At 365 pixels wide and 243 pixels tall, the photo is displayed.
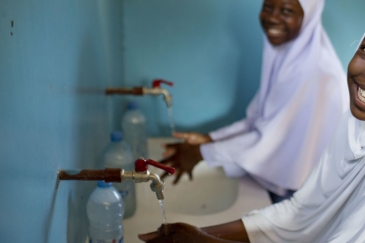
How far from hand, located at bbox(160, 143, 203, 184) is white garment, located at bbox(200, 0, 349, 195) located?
0.06 m

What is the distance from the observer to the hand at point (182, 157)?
147 cm

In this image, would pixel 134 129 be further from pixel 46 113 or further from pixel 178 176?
pixel 46 113

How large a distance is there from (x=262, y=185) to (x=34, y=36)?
101 centimetres

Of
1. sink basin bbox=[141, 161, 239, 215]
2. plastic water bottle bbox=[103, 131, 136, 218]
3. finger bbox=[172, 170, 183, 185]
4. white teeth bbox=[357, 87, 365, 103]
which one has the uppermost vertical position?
white teeth bbox=[357, 87, 365, 103]

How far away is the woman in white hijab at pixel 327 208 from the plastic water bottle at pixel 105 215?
2.9 inches

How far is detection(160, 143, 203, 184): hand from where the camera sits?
147cm

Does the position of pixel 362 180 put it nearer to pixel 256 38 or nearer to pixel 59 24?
pixel 59 24

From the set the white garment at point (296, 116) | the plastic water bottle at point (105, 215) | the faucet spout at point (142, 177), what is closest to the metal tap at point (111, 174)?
the faucet spout at point (142, 177)

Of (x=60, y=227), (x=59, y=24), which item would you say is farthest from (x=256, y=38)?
(x=60, y=227)

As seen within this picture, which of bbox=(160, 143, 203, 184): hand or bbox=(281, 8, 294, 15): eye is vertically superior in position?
bbox=(281, 8, 294, 15): eye

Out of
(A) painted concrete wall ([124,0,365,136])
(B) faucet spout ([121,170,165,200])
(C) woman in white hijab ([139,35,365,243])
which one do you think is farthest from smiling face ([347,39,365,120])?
(A) painted concrete wall ([124,0,365,136])

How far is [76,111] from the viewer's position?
0.92m

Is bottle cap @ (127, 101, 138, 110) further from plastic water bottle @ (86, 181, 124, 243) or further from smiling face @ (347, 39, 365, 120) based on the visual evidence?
smiling face @ (347, 39, 365, 120)

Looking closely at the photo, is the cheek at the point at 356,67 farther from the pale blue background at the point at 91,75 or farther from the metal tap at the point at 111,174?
the pale blue background at the point at 91,75
